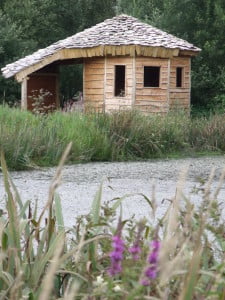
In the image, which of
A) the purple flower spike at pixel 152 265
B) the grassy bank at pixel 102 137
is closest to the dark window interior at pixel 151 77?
the grassy bank at pixel 102 137

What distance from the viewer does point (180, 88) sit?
23734mm

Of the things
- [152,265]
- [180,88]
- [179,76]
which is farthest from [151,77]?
[152,265]

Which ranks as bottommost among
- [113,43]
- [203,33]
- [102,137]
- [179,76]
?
[102,137]

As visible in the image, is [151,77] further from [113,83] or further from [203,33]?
[113,83]

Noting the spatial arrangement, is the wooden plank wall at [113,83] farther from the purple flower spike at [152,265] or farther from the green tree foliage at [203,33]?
the purple flower spike at [152,265]

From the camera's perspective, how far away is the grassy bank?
12211mm

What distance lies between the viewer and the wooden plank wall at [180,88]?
2326 centimetres

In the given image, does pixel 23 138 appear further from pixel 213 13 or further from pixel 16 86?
pixel 213 13

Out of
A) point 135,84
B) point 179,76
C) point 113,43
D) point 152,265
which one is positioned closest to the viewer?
point 152,265

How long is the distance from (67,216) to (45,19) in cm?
2791

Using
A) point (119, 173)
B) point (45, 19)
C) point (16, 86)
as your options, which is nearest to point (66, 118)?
point (119, 173)

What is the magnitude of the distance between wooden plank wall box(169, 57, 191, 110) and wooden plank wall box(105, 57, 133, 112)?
4.80ft

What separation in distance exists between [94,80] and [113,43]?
191 cm

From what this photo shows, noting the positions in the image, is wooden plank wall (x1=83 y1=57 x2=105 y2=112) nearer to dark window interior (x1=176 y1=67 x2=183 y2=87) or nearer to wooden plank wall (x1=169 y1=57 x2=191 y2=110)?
wooden plank wall (x1=169 y1=57 x2=191 y2=110)
